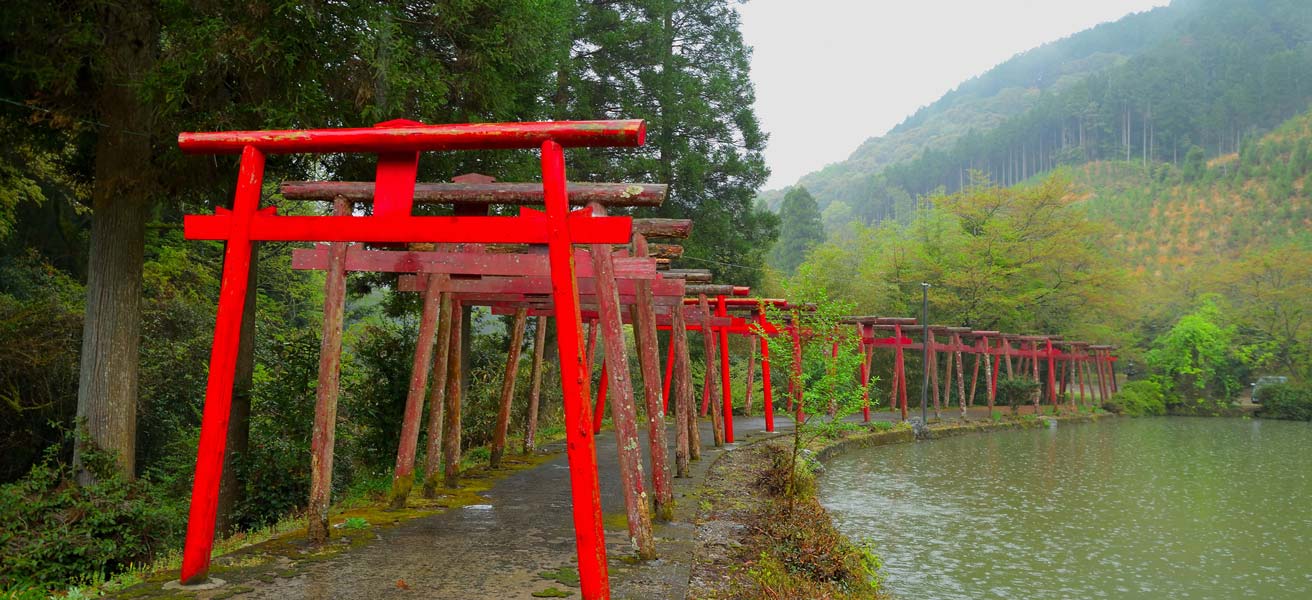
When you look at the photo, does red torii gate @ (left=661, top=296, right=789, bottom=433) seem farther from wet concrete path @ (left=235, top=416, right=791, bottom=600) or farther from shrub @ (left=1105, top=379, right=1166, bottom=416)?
shrub @ (left=1105, top=379, right=1166, bottom=416)

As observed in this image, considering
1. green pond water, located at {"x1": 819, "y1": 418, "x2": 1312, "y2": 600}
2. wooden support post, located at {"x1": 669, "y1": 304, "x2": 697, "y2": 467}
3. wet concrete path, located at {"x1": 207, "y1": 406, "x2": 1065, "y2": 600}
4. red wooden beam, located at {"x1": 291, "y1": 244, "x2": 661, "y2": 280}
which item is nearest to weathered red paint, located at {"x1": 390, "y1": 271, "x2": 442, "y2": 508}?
wet concrete path, located at {"x1": 207, "y1": 406, "x2": 1065, "y2": 600}

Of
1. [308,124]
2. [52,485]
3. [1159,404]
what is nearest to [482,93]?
[308,124]

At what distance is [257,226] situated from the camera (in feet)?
18.8

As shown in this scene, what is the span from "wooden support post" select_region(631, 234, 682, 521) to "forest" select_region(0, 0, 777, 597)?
3.48m

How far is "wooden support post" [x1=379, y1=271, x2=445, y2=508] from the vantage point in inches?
321

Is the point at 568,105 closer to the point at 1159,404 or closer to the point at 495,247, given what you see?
the point at 495,247

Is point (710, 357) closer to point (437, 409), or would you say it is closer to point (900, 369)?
point (437, 409)

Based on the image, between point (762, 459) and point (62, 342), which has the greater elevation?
point (62, 342)

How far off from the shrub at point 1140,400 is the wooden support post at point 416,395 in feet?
117

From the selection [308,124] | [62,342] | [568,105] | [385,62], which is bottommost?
[62,342]

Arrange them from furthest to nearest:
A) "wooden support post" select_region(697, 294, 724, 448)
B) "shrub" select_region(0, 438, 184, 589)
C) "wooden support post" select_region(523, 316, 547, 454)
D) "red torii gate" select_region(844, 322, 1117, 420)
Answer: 1. "red torii gate" select_region(844, 322, 1117, 420)
2. "wooden support post" select_region(697, 294, 724, 448)
3. "wooden support post" select_region(523, 316, 547, 454)
4. "shrub" select_region(0, 438, 184, 589)

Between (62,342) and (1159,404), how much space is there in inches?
1582

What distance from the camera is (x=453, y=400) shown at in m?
9.78

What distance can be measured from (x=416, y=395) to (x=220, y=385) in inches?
106
